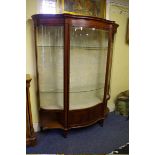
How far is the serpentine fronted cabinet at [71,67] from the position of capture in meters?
1.75

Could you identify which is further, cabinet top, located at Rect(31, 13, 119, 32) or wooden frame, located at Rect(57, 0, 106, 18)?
wooden frame, located at Rect(57, 0, 106, 18)

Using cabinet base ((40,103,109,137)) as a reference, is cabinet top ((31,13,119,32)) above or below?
above

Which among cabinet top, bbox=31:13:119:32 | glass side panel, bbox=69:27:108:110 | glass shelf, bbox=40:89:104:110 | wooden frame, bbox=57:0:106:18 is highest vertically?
wooden frame, bbox=57:0:106:18

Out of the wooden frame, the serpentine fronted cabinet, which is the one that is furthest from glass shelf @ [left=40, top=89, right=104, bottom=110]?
the wooden frame

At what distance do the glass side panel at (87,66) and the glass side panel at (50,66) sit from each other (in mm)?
129

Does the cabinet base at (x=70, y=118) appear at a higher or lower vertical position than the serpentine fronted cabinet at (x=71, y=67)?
lower

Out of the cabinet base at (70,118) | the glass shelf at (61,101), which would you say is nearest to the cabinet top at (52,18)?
the glass shelf at (61,101)

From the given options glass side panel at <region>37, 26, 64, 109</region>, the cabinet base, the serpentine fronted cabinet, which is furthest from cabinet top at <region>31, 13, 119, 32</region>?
the cabinet base

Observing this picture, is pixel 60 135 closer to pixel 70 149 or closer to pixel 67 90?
pixel 70 149

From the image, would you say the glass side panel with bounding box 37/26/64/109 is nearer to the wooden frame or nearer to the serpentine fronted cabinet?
the serpentine fronted cabinet

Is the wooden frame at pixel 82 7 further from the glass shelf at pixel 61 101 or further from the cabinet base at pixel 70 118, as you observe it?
the cabinet base at pixel 70 118

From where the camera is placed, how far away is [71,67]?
1.91 m

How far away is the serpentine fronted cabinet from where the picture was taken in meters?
1.75

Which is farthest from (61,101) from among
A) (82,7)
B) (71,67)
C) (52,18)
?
(82,7)
